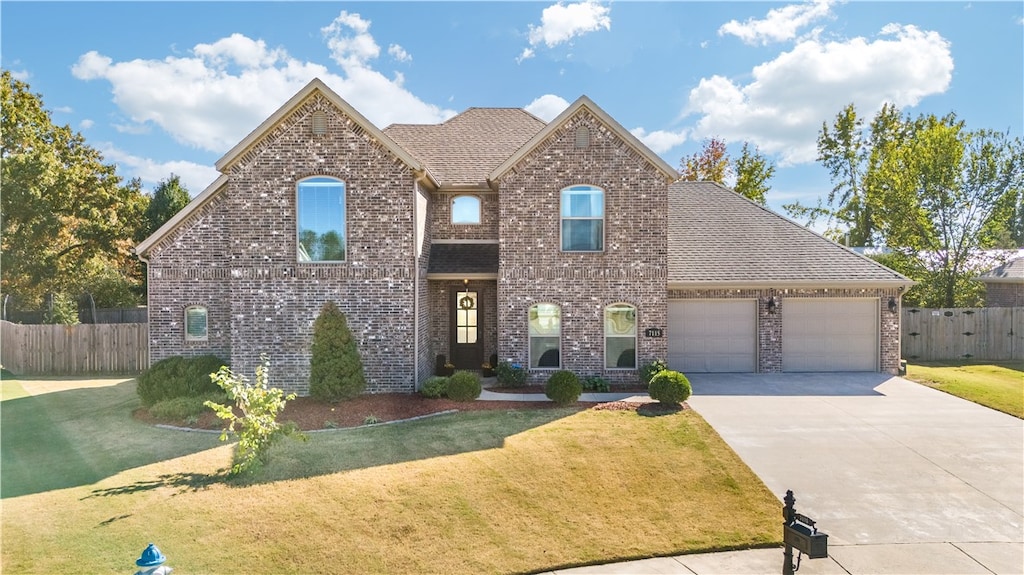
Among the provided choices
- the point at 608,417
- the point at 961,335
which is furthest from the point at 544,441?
the point at 961,335

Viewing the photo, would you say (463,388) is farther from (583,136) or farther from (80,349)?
(80,349)

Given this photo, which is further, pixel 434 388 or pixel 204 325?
pixel 204 325

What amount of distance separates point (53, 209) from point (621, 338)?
24778mm

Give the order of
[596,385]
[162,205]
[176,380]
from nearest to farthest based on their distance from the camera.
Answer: [176,380]
[596,385]
[162,205]

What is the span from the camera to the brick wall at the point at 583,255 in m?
14.5

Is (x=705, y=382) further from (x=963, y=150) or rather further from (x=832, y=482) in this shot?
(x=963, y=150)

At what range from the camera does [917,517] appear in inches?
288

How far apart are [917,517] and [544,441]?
548 cm

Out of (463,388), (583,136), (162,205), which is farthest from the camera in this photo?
(162,205)

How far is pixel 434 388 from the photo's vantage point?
13289 mm

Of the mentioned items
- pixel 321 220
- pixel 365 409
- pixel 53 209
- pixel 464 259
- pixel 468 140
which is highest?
pixel 468 140

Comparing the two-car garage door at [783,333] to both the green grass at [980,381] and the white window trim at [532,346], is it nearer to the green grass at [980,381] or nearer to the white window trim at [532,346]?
the green grass at [980,381]

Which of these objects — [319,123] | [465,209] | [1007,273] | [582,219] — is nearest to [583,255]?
[582,219]

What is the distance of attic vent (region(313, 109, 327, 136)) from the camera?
1326 cm
